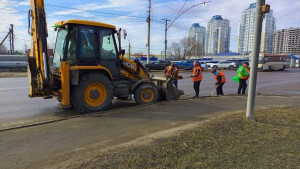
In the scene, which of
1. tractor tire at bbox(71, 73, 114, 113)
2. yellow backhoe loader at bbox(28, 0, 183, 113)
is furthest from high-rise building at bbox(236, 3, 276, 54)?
tractor tire at bbox(71, 73, 114, 113)

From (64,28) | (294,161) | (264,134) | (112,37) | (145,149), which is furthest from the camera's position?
(112,37)

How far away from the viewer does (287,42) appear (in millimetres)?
→ 74938

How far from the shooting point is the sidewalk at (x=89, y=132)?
12.2 feet

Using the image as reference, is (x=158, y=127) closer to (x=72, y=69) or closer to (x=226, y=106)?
(x=72, y=69)

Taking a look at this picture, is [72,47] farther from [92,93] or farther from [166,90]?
[166,90]

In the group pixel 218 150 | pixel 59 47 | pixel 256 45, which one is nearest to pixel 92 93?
pixel 59 47

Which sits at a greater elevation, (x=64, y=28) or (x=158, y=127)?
(x=64, y=28)

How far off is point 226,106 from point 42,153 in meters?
5.83

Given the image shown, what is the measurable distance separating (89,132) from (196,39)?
74.6 meters

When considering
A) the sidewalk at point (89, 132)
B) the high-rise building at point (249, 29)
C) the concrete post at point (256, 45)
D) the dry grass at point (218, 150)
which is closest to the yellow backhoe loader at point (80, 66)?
the sidewalk at point (89, 132)

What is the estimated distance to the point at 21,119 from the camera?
20.0ft

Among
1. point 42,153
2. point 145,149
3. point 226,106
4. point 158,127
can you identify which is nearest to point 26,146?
point 42,153

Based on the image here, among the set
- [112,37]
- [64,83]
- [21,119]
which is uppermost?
[112,37]

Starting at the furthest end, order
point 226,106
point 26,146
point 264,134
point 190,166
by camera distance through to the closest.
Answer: point 226,106 < point 264,134 < point 26,146 < point 190,166
